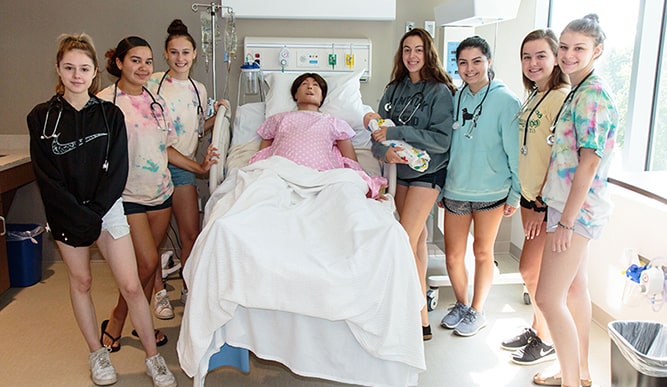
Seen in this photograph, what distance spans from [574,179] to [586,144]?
13cm

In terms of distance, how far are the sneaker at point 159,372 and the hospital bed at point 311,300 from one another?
47 centimetres

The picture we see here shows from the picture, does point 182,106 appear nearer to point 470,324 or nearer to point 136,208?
point 136,208

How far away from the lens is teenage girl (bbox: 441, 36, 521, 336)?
265 cm

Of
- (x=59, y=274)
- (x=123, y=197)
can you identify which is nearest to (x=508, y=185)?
(x=123, y=197)

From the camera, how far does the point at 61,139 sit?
222 cm

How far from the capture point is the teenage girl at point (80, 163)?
7.29 ft

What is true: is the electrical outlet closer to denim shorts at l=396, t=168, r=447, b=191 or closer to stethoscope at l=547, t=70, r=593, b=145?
denim shorts at l=396, t=168, r=447, b=191

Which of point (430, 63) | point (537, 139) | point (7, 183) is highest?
point (430, 63)

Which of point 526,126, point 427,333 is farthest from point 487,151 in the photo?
point 427,333

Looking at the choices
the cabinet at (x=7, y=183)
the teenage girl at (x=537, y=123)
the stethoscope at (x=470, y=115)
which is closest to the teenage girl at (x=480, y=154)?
the stethoscope at (x=470, y=115)

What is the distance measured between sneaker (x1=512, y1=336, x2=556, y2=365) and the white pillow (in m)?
1.42

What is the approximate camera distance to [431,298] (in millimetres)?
3312

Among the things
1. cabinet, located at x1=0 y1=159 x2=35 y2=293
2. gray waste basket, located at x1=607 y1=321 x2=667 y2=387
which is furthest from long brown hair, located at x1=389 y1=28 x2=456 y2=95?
cabinet, located at x1=0 y1=159 x2=35 y2=293

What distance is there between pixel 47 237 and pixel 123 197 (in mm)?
1734
